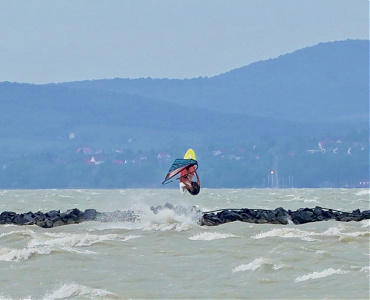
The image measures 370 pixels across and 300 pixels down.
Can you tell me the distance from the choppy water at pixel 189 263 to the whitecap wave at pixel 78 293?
0.02 metres

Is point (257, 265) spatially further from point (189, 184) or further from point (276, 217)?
point (189, 184)

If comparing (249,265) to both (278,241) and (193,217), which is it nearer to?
(278,241)

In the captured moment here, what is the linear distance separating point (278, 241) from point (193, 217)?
400 inches

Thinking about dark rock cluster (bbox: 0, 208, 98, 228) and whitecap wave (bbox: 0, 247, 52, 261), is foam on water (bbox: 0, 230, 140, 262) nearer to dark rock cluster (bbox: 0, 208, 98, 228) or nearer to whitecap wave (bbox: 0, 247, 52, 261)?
whitecap wave (bbox: 0, 247, 52, 261)

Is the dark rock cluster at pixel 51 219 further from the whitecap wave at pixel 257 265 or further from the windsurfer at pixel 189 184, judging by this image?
the whitecap wave at pixel 257 265

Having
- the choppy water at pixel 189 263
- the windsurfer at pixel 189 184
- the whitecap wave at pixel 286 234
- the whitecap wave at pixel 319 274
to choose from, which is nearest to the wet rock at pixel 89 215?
the windsurfer at pixel 189 184

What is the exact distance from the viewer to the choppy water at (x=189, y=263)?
23953mm

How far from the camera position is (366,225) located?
3947 centimetres

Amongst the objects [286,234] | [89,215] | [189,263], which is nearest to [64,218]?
[89,215]

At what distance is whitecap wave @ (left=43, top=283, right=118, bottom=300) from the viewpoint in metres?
23.5

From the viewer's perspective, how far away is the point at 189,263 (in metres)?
28.3


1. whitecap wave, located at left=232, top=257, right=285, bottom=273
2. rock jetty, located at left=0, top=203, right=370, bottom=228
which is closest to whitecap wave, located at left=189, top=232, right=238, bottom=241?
rock jetty, located at left=0, top=203, right=370, bottom=228

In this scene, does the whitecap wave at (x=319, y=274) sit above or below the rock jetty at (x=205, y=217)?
below

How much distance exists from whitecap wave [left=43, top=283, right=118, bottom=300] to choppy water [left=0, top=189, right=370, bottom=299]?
18mm
